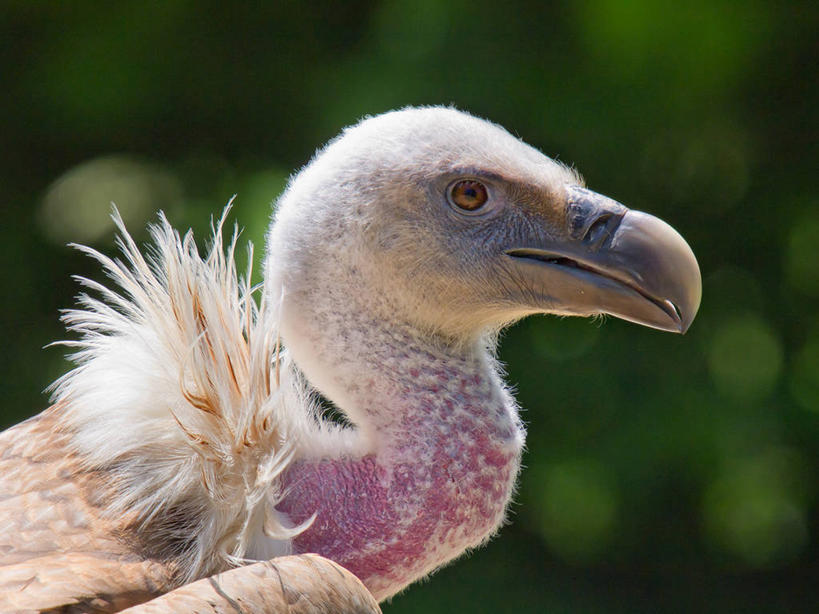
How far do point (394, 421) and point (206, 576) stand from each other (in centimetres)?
33

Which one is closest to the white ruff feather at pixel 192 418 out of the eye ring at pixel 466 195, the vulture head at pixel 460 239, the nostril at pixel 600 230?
the vulture head at pixel 460 239

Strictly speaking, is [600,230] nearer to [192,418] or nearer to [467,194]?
[467,194]

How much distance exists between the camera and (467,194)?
167 cm

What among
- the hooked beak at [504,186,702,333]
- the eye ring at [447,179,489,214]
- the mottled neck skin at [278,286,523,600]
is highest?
the eye ring at [447,179,489,214]

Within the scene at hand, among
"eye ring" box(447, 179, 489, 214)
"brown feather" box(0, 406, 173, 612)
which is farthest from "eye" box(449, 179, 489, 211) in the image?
"brown feather" box(0, 406, 173, 612)

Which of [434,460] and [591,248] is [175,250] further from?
[591,248]

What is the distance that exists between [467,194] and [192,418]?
54cm

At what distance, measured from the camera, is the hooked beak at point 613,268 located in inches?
61.7

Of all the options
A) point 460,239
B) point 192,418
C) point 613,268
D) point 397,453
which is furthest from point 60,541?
point 613,268

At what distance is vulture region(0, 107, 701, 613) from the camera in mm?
1327

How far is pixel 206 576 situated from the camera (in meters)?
1.34

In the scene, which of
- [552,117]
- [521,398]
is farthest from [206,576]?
[552,117]

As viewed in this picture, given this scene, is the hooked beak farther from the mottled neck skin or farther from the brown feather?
the brown feather

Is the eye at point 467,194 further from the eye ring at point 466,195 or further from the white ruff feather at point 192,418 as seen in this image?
the white ruff feather at point 192,418
